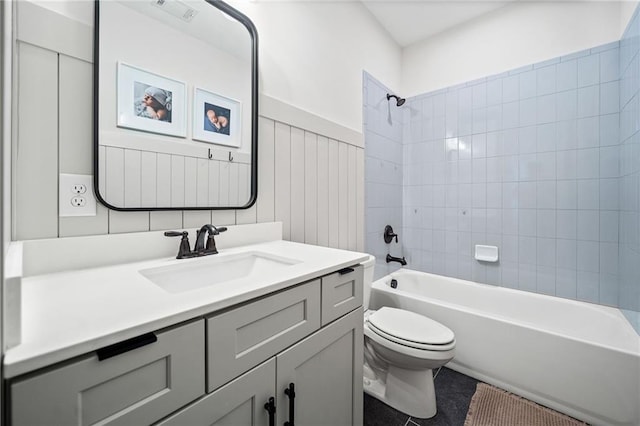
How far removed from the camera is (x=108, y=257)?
2.94ft

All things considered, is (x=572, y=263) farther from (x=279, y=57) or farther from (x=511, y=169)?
(x=279, y=57)

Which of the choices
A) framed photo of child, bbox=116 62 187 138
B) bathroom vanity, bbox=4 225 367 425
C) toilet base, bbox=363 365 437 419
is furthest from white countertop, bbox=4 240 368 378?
toilet base, bbox=363 365 437 419

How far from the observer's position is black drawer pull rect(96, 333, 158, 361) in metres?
0.45

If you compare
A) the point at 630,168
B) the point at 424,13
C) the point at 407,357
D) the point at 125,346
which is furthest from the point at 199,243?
the point at 424,13

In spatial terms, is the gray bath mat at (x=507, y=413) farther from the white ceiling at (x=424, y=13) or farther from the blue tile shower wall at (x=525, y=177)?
the white ceiling at (x=424, y=13)

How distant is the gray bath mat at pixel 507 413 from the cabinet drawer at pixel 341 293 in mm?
984

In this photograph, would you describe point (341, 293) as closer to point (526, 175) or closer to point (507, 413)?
point (507, 413)

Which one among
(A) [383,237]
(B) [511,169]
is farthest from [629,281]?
(A) [383,237]

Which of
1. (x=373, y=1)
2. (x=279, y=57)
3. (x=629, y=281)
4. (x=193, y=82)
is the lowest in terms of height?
(x=629, y=281)

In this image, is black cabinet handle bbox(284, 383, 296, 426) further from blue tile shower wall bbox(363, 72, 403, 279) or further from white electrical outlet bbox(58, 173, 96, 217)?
blue tile shower wall bbox(363, 72, 403, 279)

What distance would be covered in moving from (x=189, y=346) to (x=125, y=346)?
0.12 metres

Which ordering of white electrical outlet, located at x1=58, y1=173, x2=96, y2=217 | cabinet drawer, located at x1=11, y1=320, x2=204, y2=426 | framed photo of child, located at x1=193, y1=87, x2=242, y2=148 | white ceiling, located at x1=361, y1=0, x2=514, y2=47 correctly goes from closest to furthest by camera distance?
cabinet drawer, located at x1=11, y1=320, x2=204, y2=426
white electrical outlet, located at x1=58, y1=173, x2=96, y2=217
framed photo of child, located at x1=193, y1=87, x2=242, y2=148
white ceiling, located at x1=361, y1=0, x2=514, y2=47

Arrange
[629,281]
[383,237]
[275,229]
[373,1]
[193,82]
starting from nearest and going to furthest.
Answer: [193,82]
[275,229]
[629,281]
[373,1]
[383,237]

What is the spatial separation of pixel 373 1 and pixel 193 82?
166 centimetres
